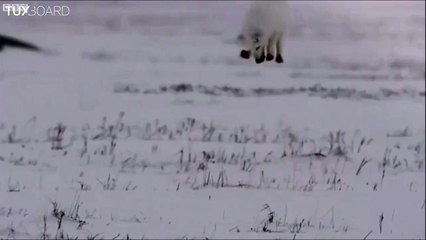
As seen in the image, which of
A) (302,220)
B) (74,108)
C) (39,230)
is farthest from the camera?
(74,108)

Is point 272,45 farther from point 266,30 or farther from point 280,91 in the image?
point 280,91

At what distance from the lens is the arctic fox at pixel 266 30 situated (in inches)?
91.5

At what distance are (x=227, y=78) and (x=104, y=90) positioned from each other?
0.49 metres

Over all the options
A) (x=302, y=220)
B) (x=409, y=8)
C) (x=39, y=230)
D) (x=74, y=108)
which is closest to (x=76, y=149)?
(x=74, y=108)

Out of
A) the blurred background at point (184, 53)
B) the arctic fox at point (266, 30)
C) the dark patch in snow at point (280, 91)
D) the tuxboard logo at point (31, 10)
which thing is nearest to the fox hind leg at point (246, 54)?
the arctic fox at point (266, 30)

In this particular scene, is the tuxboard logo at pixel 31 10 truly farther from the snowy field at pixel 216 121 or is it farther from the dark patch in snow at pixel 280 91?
the dark patch in snow at pixel 280 91

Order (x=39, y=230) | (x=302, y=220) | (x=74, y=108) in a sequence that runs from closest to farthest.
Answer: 1. (x=39, y=230)
2. (x=302, y=220)
3. (x=74, y=108)

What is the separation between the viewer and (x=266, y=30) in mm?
2318

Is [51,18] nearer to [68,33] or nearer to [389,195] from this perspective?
[68,33]

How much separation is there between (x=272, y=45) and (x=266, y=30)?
97 millimetres

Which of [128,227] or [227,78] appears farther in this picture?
[227,78]

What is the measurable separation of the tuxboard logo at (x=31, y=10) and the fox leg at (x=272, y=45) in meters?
0.75

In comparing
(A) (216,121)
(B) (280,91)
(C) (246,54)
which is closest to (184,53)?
(A) (216,121)

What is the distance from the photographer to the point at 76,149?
9.13 feet
